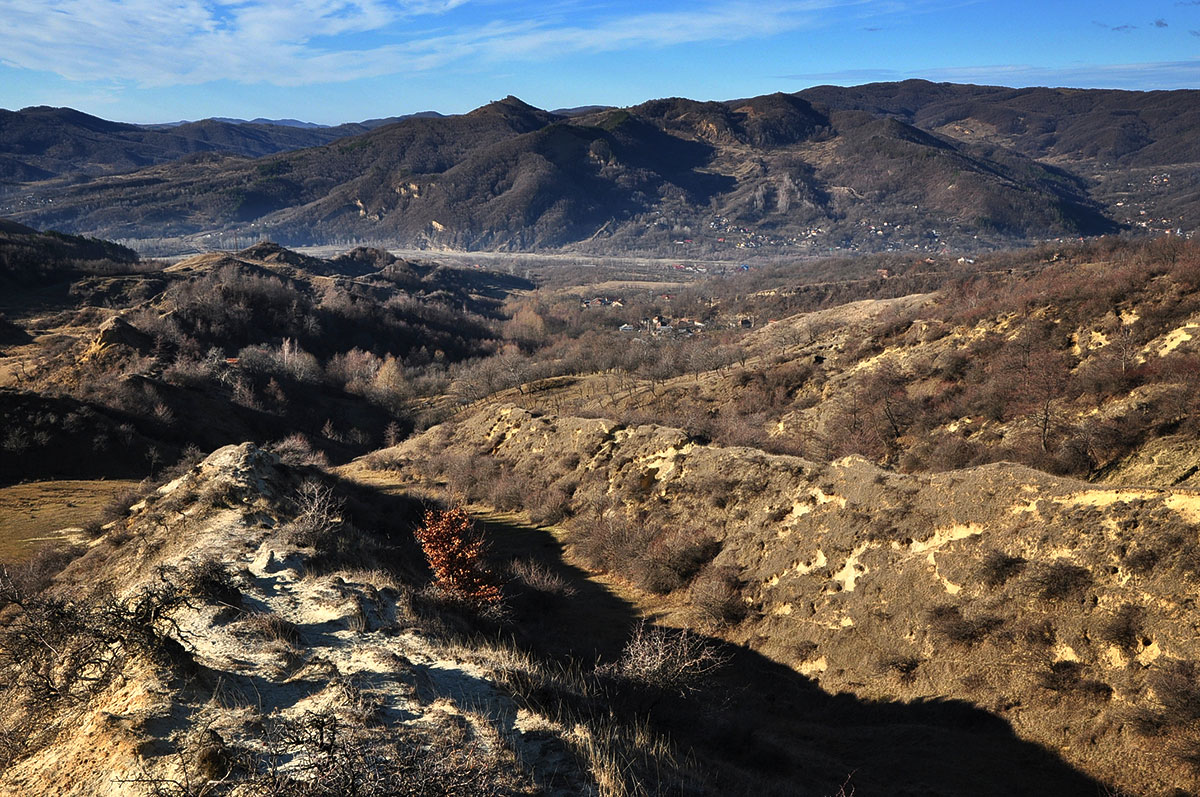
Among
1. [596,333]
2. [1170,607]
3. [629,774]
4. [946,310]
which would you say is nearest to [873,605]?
[1170,607]

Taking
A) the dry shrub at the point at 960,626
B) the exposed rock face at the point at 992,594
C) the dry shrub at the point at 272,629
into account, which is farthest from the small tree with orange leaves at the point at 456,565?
the dry shrub at the point at 960,626

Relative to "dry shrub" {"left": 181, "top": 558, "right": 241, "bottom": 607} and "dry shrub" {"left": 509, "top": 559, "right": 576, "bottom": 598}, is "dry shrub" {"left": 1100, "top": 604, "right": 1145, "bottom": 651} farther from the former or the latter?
"dry shrub" {"left": 181, "top": 558, "right": 241, "bottom": 607}

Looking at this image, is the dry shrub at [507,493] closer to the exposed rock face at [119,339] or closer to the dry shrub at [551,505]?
the dry shrub at [551,505]

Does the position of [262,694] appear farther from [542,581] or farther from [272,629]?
[542,581]

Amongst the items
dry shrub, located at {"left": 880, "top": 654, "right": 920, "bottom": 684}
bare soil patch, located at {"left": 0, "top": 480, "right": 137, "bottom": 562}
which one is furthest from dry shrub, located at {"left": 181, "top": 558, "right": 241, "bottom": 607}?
dry shrub, located at {"left": 880, "top": 654, "right": 920, "bottom": 684}

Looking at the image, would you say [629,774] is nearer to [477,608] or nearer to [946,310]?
[477,608]

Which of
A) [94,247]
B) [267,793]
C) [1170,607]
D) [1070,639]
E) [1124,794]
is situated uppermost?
[94,247]
